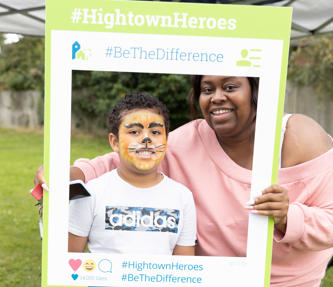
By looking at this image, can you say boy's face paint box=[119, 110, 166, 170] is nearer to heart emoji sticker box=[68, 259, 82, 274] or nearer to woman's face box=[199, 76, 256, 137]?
woman's face box=[199, 76, 256, 137]

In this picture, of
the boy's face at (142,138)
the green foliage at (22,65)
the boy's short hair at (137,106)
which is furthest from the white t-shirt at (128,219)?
the green foliage at (22,65)

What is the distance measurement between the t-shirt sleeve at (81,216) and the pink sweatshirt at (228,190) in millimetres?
93

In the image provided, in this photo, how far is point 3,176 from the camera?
719 centimetres

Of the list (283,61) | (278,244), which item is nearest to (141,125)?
(283,61)

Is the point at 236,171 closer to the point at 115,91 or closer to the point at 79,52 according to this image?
the point at 79,52

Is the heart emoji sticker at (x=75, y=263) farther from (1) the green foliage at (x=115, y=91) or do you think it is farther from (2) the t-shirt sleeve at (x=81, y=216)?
(1) the green foliage at (x=115, y=91)

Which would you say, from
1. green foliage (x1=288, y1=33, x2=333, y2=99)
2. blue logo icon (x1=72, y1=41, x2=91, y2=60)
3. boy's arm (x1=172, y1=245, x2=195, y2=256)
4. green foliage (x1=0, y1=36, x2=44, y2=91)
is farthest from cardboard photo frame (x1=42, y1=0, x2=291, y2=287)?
green foliage (x1=0, y1=36, x2=44, y2=91)

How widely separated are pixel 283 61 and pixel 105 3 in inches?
25.8

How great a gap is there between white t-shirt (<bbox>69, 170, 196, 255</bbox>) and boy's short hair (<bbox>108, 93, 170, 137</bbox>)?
9.3 inches

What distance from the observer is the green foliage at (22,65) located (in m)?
11.5

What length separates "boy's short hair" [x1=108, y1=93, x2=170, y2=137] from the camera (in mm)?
1453

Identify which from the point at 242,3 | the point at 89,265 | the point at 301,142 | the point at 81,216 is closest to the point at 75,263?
the point at 89,265

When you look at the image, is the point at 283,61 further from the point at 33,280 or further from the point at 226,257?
the point at 33,280

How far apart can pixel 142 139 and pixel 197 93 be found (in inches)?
11.5
